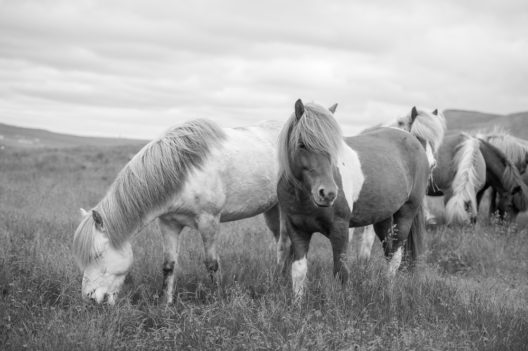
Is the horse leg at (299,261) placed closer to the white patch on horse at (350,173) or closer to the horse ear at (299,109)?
the white patch on horse at (350,173)

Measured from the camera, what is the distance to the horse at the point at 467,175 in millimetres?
9541

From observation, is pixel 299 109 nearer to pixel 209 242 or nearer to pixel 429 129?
pixel 209 242

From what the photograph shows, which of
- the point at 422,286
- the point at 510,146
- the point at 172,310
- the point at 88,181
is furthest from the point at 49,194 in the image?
the point at 510,146

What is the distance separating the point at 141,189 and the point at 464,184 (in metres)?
6.85

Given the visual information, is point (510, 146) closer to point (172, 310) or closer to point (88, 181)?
point (172, 310)

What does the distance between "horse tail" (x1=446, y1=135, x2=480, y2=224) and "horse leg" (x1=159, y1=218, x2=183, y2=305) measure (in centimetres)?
577

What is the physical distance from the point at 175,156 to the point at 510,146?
31.5 feet

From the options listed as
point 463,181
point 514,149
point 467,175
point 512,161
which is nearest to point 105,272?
point 463,181

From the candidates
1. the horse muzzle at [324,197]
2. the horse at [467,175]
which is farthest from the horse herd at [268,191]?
the horse at [467,175]

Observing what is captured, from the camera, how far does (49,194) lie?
11.7 metres

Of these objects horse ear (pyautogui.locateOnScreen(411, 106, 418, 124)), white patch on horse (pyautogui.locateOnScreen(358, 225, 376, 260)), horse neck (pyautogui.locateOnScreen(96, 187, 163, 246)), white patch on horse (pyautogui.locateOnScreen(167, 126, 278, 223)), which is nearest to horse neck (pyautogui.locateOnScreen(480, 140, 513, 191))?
horse ear (pyautogui.locateOnScreen(411, 106, 418, 124))

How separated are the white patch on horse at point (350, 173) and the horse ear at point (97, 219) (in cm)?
232

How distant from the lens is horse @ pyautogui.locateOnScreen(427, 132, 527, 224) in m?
9.54

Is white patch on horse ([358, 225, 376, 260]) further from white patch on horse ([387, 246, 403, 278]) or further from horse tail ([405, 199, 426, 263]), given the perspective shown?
white patch on horse ([387, 246, 403, 278])
